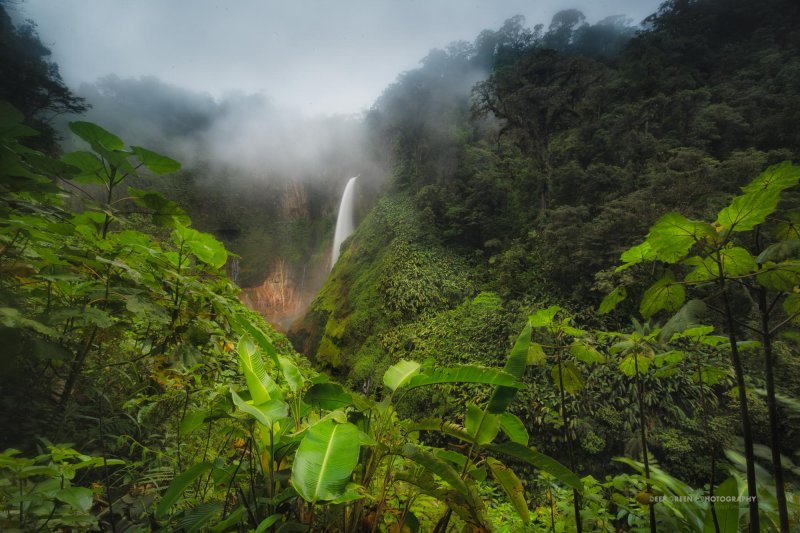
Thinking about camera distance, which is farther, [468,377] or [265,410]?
[468,377]

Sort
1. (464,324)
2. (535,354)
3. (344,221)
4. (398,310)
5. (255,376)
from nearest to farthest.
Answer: (255,376) < (535,354) < (464,324) < (398,310) < (344,221)

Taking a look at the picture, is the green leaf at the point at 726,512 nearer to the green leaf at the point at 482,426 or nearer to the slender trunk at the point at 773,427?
the slender trunk at the point at 773,427

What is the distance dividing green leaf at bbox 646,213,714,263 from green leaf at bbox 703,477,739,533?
99 cm

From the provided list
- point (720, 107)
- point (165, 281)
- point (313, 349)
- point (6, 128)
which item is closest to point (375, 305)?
point (313, 349)

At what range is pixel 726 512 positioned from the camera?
1.35m

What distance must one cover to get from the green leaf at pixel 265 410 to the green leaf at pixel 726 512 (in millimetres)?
1810

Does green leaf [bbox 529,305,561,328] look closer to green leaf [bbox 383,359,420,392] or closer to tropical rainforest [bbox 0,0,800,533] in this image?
tropical rainforest [bbox 0,0,800,533]

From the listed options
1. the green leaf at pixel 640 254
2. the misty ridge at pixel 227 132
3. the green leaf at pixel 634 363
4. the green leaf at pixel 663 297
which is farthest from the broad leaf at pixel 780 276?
the misty ridge at pixel 227 132

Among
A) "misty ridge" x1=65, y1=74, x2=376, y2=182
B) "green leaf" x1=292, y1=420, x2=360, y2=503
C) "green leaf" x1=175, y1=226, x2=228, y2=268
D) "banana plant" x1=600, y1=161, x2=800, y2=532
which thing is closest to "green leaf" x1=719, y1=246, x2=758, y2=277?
"banana plant" x1=600, y1=161, x2=800, y2=532

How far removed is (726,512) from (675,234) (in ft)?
4.01

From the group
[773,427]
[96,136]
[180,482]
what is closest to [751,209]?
[773,427]

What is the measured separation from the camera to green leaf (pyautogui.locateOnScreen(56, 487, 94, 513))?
1030mm

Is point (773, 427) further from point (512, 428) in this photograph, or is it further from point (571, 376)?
point (512, 428)

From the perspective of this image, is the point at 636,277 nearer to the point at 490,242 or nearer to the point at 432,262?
the point at 490,242
